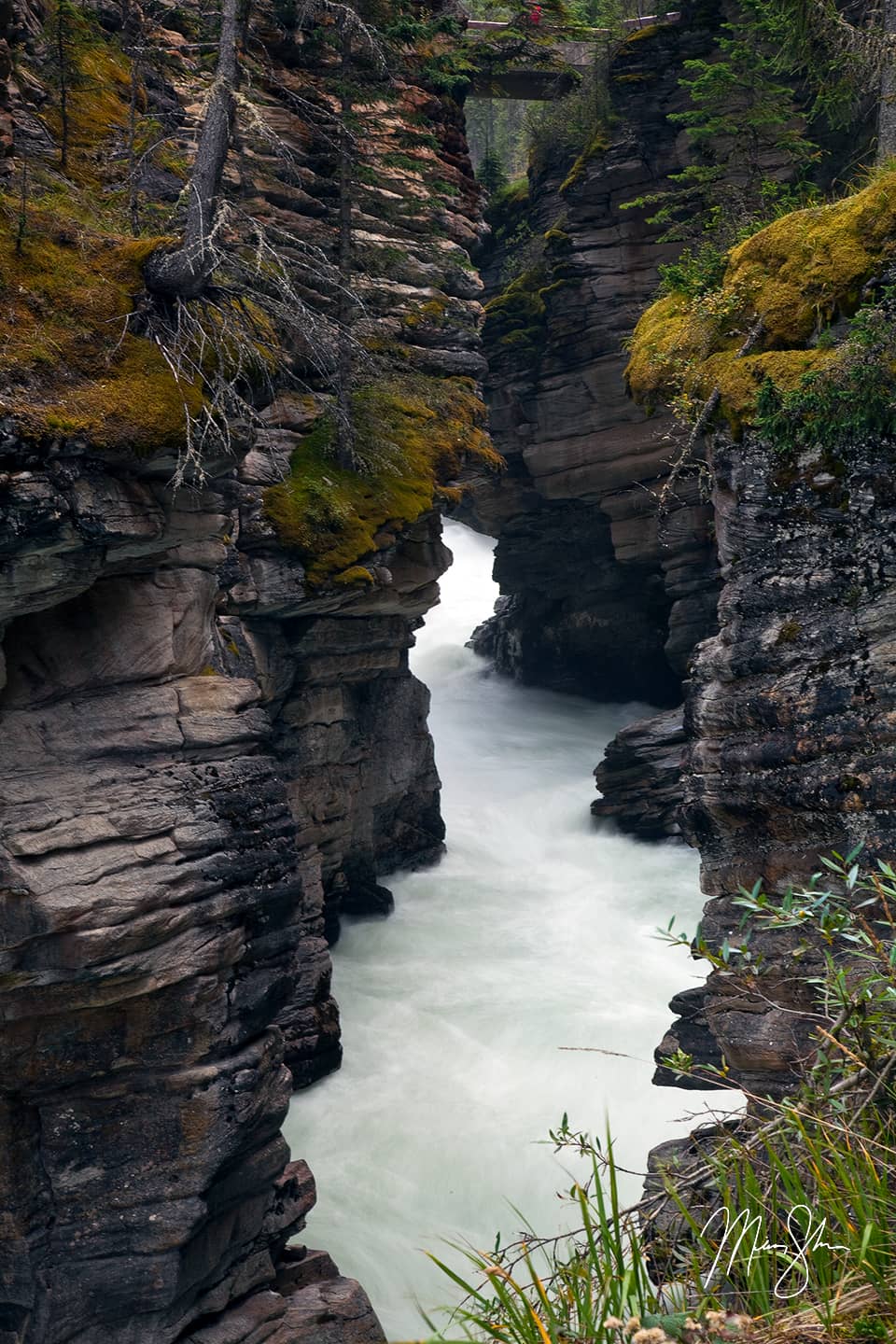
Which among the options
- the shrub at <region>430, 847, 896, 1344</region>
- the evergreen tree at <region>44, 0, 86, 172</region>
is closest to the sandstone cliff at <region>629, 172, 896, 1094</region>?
the shrub at <region>430, 847, 896, 1344</region>

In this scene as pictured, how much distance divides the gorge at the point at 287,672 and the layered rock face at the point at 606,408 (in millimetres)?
4677

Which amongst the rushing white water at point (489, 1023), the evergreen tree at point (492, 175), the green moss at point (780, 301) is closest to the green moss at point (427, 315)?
the green moss at point (780, 301)

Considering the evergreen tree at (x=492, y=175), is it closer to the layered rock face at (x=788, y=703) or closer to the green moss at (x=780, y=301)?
the green moss at (x=780, y=301)

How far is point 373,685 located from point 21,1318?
36.5ft

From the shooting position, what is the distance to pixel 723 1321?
2432mm

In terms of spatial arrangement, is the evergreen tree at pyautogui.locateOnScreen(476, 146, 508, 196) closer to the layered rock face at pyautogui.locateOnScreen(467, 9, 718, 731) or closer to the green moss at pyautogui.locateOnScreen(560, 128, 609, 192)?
the layered rock face at pyautogui.locateOnScreen(467, 9, 718, 731)

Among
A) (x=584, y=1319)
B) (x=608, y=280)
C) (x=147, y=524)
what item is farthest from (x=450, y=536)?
(x=584, y=1319)

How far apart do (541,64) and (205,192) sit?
15.1 m

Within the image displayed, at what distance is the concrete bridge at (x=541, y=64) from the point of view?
66.3ft

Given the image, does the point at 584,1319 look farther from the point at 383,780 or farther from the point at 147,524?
the point at 383,780

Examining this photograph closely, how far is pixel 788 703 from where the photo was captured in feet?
28.5

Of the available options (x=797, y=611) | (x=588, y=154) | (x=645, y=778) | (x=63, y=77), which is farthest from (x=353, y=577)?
(x=588, y=154)

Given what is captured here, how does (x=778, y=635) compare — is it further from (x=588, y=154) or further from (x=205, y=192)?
(x=588, y=154)

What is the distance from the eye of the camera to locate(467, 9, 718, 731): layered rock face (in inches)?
858
